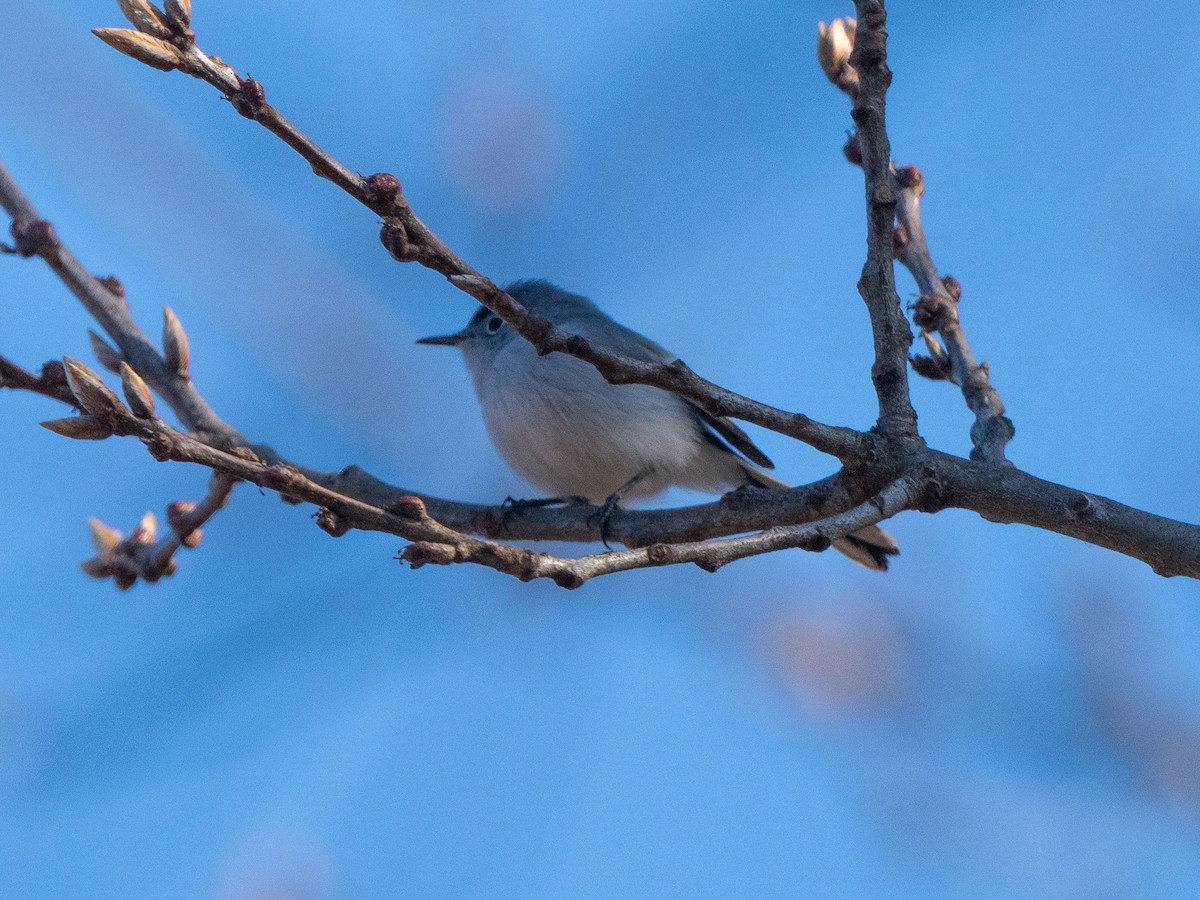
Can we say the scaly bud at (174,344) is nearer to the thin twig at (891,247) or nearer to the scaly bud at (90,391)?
the scaly bud at (90,391)

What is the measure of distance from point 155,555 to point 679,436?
70.7 inches

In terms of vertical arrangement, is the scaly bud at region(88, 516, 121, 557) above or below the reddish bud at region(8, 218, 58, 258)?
below

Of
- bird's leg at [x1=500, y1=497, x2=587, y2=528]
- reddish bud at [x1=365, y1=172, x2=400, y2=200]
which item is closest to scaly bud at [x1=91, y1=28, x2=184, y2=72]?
reddish bud at [x1=365, y1=172, x2=400, y2=200]

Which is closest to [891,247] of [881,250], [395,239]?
[881,250]

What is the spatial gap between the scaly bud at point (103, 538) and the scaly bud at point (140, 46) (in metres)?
1.32

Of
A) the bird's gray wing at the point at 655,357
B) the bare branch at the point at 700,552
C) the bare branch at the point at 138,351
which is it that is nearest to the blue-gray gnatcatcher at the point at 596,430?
the bird's gray wing at the point at 655,357

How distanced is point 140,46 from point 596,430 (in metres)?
2.25

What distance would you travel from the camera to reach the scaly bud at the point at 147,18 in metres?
1.45

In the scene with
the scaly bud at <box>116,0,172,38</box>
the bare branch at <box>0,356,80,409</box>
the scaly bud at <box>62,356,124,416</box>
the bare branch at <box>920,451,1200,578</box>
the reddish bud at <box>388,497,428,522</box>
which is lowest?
the scaly bud at <box>62,356,124,416</box>

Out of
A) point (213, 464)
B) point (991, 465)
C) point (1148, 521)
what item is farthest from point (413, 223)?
point (1148, 521)

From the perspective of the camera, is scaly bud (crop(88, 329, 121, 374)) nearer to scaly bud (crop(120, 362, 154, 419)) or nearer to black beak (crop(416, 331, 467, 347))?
scaly bud (crop(120, 362, 154, 419))

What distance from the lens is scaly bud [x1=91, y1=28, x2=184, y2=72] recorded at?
4.71 ft

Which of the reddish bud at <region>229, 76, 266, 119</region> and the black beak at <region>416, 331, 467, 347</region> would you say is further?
the black beak at <region>416, 331, 467, 347</region>

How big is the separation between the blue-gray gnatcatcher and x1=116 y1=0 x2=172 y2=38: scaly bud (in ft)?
6.79
